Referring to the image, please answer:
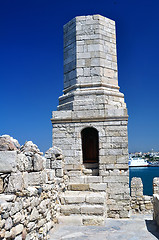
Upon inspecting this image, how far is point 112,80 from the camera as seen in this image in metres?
9.28

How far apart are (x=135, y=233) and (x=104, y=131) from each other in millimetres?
3570

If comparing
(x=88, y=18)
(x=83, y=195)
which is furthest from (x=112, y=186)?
(x=88, y=18)

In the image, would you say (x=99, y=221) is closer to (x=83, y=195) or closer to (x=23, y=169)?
(x=83, y=195)

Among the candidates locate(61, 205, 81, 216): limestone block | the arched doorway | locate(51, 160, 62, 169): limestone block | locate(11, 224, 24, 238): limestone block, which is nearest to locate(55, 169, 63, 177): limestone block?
locate(51, 160, 62, 169): limestone block

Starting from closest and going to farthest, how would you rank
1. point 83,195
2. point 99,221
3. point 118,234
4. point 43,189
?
point 43,189 → point 118,234 → point 99,221 → point 83,195

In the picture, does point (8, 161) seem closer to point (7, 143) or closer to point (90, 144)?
point (7, 143)

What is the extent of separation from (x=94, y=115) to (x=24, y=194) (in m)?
4.93

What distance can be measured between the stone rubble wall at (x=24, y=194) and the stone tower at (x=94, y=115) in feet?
9.40

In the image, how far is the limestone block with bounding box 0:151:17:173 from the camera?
3.70 metres

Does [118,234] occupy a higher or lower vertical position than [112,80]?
lower

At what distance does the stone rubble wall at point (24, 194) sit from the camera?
11.6 ft

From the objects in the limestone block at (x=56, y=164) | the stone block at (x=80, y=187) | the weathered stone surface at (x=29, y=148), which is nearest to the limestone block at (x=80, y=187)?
the stone block at (x=80, y=187)

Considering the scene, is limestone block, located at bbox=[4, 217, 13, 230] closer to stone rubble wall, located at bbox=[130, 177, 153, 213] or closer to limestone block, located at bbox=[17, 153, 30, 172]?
limestone block, located at bbox=[17, 153, 30, 172]

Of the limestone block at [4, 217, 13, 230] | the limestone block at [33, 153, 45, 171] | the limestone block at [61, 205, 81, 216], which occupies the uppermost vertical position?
the limestone block at [33, 153, 45, 171]
